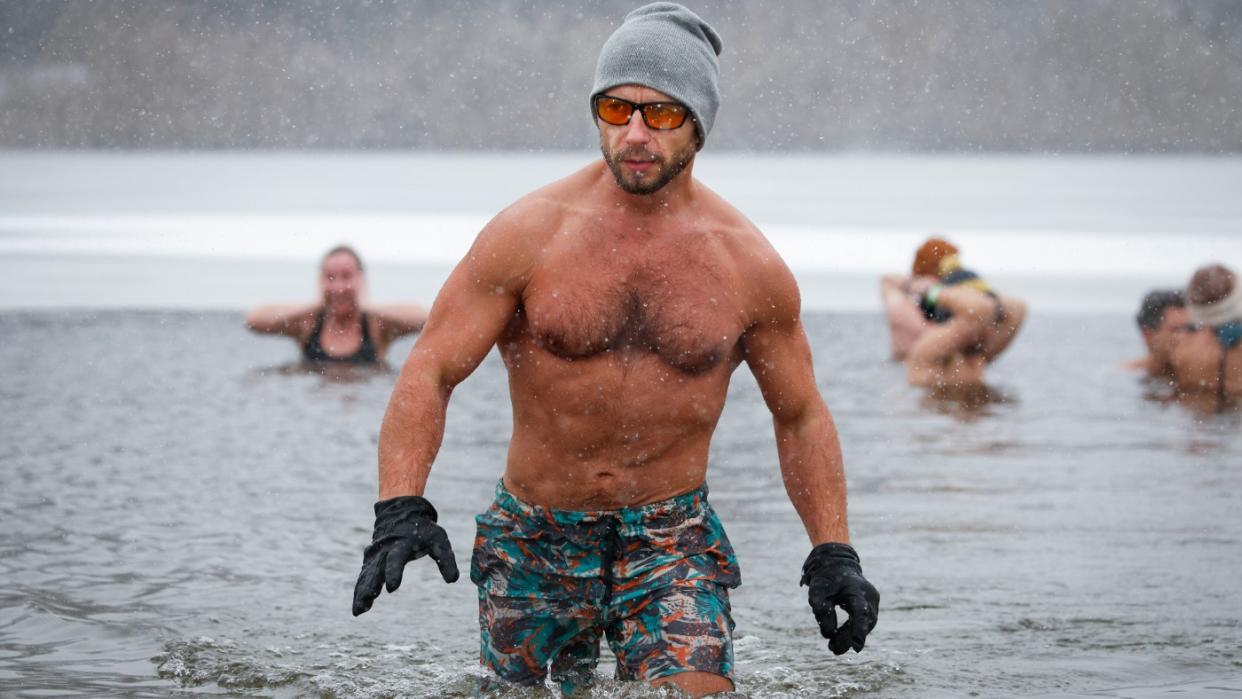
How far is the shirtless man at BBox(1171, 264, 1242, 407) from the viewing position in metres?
9.79

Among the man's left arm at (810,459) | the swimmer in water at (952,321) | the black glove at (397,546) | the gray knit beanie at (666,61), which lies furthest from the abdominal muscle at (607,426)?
the swimmer in water at (952,321)

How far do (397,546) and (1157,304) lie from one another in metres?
8.44

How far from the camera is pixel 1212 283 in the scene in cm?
975

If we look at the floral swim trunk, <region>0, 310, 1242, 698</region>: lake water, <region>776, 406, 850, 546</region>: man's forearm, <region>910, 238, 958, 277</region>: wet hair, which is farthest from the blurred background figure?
the floral swim trunk

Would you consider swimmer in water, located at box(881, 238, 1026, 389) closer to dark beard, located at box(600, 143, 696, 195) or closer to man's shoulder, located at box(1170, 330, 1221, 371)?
man's shoulder, located at box(1170, 330, 1221, 371)

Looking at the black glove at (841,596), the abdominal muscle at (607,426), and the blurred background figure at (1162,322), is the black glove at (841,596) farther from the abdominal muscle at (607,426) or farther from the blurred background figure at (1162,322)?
the blurred background figure at (1162,322)

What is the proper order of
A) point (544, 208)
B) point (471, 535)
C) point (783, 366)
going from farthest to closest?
point (471, 535)
point (783, 366)
point (544, 208)

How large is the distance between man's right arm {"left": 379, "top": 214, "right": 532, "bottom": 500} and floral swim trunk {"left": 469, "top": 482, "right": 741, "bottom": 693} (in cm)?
32

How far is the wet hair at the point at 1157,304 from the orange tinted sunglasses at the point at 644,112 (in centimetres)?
780

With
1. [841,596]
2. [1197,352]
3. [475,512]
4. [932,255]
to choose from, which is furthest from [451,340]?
[932,255]

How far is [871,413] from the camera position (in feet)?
31.6

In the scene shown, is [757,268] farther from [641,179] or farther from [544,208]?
[544,208]

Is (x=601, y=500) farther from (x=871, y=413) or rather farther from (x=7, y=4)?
(x=7, y=4)

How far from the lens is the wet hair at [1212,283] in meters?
9.74
